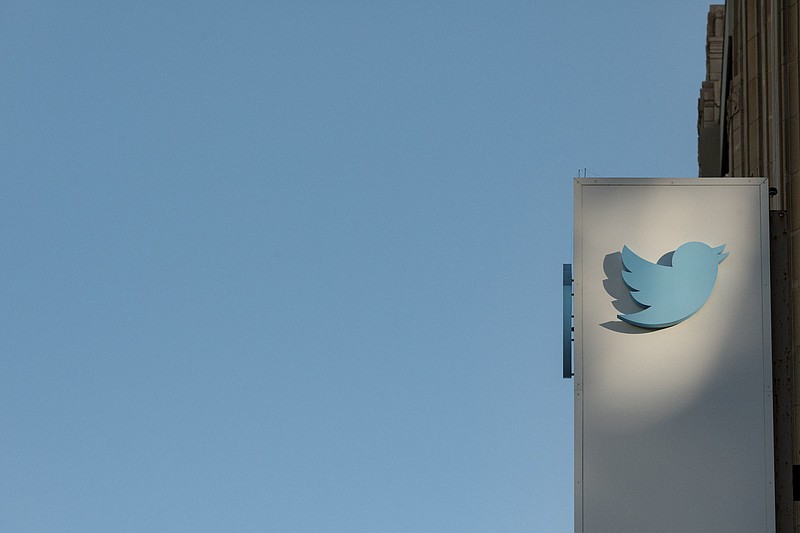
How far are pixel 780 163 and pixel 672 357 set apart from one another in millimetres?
3730

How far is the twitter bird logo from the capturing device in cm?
1263

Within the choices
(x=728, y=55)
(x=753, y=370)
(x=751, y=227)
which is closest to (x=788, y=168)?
(x=751, y=227)

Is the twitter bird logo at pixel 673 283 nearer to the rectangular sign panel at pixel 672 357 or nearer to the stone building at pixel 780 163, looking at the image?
the rectangular sign panel at pixel 672 357

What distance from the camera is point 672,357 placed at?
41.2ft

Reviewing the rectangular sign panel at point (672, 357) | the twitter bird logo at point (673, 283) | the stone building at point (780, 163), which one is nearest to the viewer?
the rectangular sign panel at point (672, 357)

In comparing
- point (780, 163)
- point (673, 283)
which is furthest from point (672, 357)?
point (780, 163)

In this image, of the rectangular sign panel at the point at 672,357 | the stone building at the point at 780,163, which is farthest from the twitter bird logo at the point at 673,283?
the stone building at the point at 780,163

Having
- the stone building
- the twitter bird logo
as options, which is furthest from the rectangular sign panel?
the stone building

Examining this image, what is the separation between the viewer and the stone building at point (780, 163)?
12.4 metres

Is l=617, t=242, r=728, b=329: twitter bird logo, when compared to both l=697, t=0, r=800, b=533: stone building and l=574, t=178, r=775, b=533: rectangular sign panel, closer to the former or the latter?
l=574, t=178, r=775, b=533: rectangular sign panel

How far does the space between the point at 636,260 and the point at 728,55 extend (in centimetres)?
1721

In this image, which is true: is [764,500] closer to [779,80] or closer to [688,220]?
[688,220]

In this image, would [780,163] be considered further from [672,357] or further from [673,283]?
[672,357]

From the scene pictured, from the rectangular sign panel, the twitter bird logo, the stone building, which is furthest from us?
the twitter bird logo
